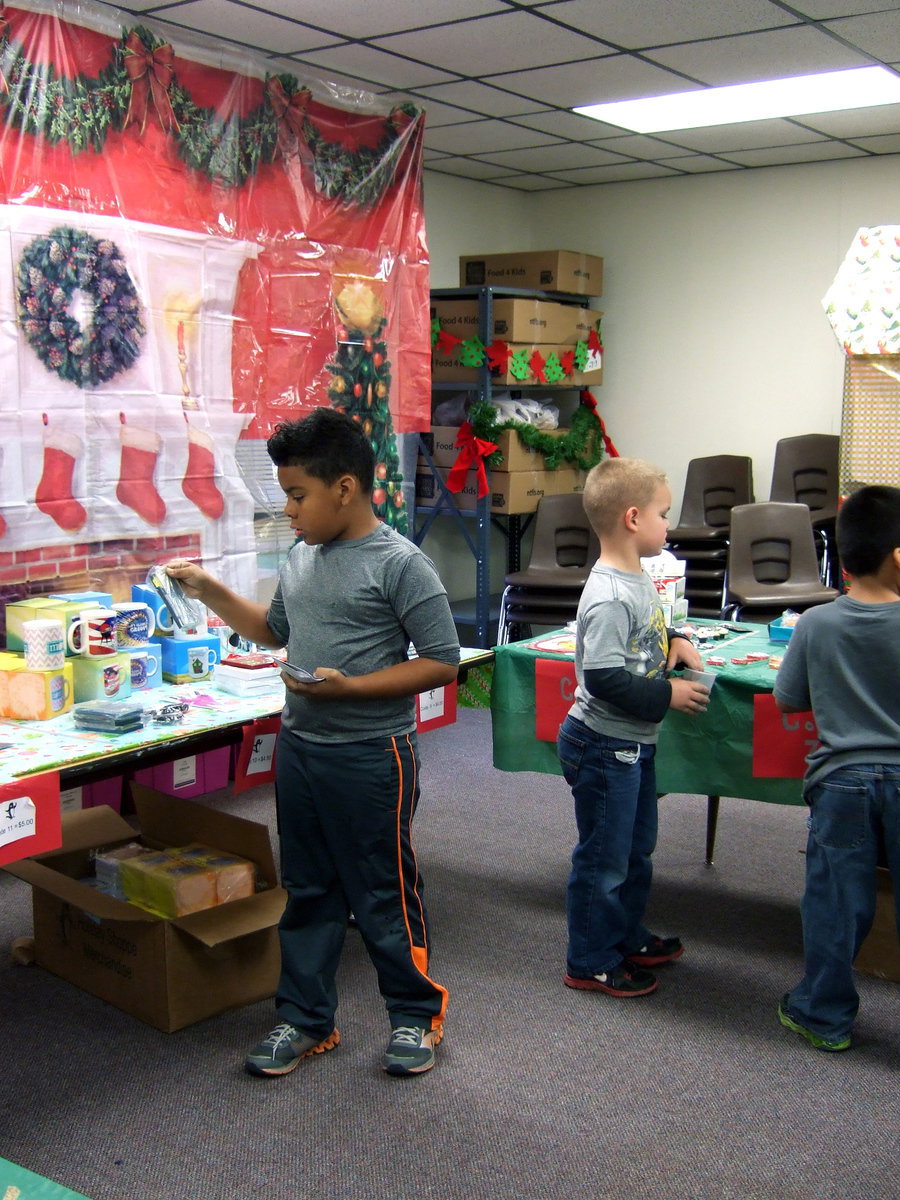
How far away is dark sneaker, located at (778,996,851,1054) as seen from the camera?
2459 mm

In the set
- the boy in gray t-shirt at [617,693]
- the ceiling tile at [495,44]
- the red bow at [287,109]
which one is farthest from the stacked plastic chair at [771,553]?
the boy in gray t-shirt at [617,693]

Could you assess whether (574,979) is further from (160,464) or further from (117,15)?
(117,15)

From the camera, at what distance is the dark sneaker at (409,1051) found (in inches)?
91.9

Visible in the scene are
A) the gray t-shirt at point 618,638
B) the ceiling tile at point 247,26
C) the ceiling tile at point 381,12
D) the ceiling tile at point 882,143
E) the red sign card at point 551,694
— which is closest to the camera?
the gray t-shirt at point 618,638

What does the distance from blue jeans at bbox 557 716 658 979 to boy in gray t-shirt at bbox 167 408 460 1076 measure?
459 millimetres

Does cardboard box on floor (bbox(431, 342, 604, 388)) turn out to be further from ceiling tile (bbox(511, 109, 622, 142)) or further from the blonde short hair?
the blonde short hair

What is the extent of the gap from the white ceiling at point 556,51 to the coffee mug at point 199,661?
213 cm

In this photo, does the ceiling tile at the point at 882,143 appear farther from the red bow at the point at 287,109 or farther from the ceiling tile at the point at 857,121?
the red bow at the point at 287,109

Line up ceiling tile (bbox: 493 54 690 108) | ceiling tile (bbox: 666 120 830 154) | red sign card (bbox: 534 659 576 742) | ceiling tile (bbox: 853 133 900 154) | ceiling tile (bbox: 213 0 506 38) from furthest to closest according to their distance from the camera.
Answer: ceiling tile (bbox: 853 133 900 154), ceiling tile (bbox: 666 120 830 154), ceiling tile (bbox: 493 54 690 108), ceiling tile (bbox: 213 0 506 38), red sign card (bbox: 534 659 576 742)

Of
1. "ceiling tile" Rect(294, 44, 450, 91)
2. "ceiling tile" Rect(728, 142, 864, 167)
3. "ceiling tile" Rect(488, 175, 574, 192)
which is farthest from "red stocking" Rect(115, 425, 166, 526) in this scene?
"ceiling tile" Rect(488, 175, 574, 192)

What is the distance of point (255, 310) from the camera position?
389 cm

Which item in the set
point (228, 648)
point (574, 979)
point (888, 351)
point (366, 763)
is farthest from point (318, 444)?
point (888, 351)

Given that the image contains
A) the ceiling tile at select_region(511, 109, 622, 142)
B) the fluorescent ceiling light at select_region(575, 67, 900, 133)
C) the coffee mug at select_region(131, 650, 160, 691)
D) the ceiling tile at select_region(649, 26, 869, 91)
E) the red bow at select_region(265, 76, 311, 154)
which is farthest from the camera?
the ceiling tile at select_region(511, 109, 622, 142)

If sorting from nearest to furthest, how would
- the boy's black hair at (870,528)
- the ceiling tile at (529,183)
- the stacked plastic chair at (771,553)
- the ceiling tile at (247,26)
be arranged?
the boy's black hair at (870,528) → the ceiling tile at (247,26) → the stacked plastic chair at (771,553) → the ceiling tile at (529,183)
